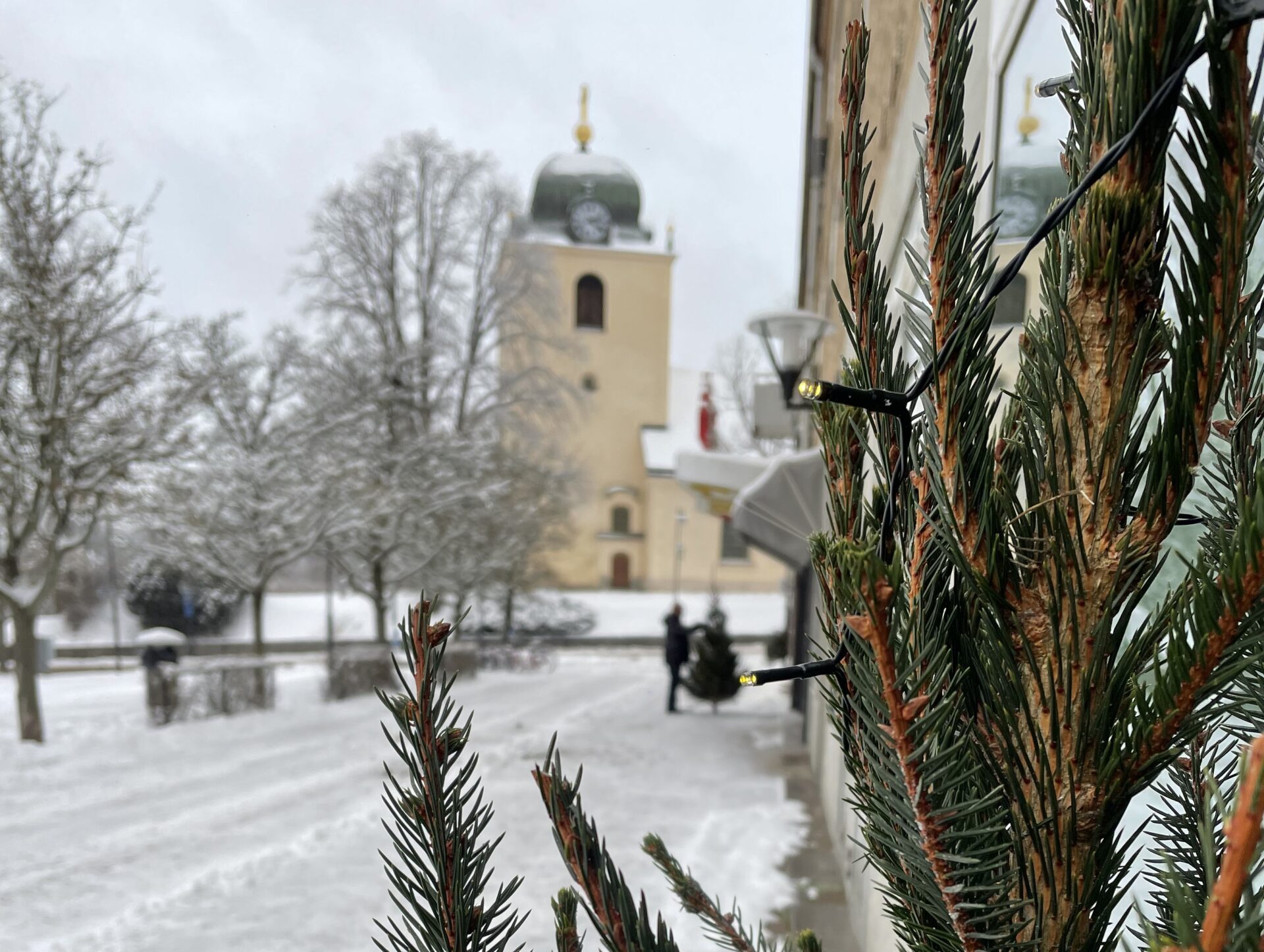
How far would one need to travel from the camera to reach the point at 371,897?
16.2 ft

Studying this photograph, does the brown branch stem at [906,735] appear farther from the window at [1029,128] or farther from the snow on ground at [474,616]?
the snow on ground at [474,616]

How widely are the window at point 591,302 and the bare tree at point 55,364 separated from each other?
25479 mm

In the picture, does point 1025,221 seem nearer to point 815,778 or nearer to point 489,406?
point 815,778

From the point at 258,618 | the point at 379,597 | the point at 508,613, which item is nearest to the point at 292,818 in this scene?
the point at 258,618

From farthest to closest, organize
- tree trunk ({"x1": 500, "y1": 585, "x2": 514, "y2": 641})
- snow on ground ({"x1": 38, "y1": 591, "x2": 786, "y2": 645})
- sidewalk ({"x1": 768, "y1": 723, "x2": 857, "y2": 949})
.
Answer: snow on ground ({"x1": 38, "y1": 591, "x2": 786, "y2": 645}) → tree trunk ({"x1": 500, "y1": 585, "x2": 514, "y2": 641}) → sidewalk ({"x1": 768, "y1": 723, "x2": 857, "y2": 949})

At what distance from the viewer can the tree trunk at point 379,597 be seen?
1581 cm

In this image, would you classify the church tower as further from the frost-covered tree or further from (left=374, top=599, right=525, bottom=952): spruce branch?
(left=374, top=599, right=525, bottom=952): spruce branch

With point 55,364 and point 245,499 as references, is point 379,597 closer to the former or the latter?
point 245,499

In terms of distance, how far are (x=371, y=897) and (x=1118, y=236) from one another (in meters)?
5.47

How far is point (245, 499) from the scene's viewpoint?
1341cm

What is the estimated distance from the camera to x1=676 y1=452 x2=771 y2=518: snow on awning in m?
9.18

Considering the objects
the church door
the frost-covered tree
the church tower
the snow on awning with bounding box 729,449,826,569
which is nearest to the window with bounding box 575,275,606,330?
the church tower

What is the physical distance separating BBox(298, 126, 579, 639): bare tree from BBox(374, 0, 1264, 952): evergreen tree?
13.7 meters

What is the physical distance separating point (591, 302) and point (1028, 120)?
3349cm
